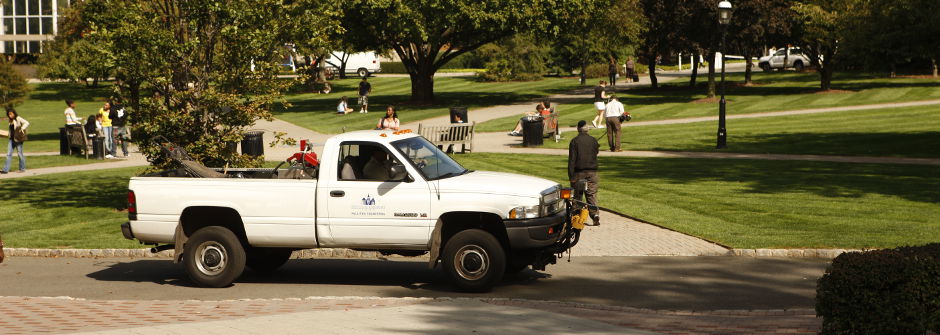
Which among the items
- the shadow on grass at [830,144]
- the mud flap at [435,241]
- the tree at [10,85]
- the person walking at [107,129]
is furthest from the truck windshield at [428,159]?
the tree at [10,85]

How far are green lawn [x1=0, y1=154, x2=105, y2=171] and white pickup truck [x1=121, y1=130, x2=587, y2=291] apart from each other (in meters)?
19.5

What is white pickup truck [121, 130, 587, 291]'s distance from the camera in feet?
40.8

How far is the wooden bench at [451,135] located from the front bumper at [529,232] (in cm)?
1773

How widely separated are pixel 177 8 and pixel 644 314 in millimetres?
13177

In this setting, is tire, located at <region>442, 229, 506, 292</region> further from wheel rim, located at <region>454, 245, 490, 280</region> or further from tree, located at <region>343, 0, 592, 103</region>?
tree, located at <region>343, 0, 592, 103</region>

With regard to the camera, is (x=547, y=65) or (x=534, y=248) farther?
(x=547, y=65)

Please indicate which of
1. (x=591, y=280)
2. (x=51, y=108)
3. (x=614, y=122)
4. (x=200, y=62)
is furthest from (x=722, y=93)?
(x=51, y=108)

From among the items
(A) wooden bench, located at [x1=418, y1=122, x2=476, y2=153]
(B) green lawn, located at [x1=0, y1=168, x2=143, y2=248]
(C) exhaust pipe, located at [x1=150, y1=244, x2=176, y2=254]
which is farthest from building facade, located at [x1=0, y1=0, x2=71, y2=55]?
(C) exhaust pipe, located at [x1=150, y1=244, x2=176, y2=254]

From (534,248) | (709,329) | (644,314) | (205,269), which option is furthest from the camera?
(205,269)

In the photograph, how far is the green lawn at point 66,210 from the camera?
58.6 feet

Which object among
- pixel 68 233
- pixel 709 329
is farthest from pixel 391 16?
pixel 709 329

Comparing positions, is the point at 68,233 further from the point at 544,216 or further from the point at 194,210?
the point at 544,216

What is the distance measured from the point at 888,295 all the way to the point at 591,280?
5449mm

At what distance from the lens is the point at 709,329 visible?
32.9ft
